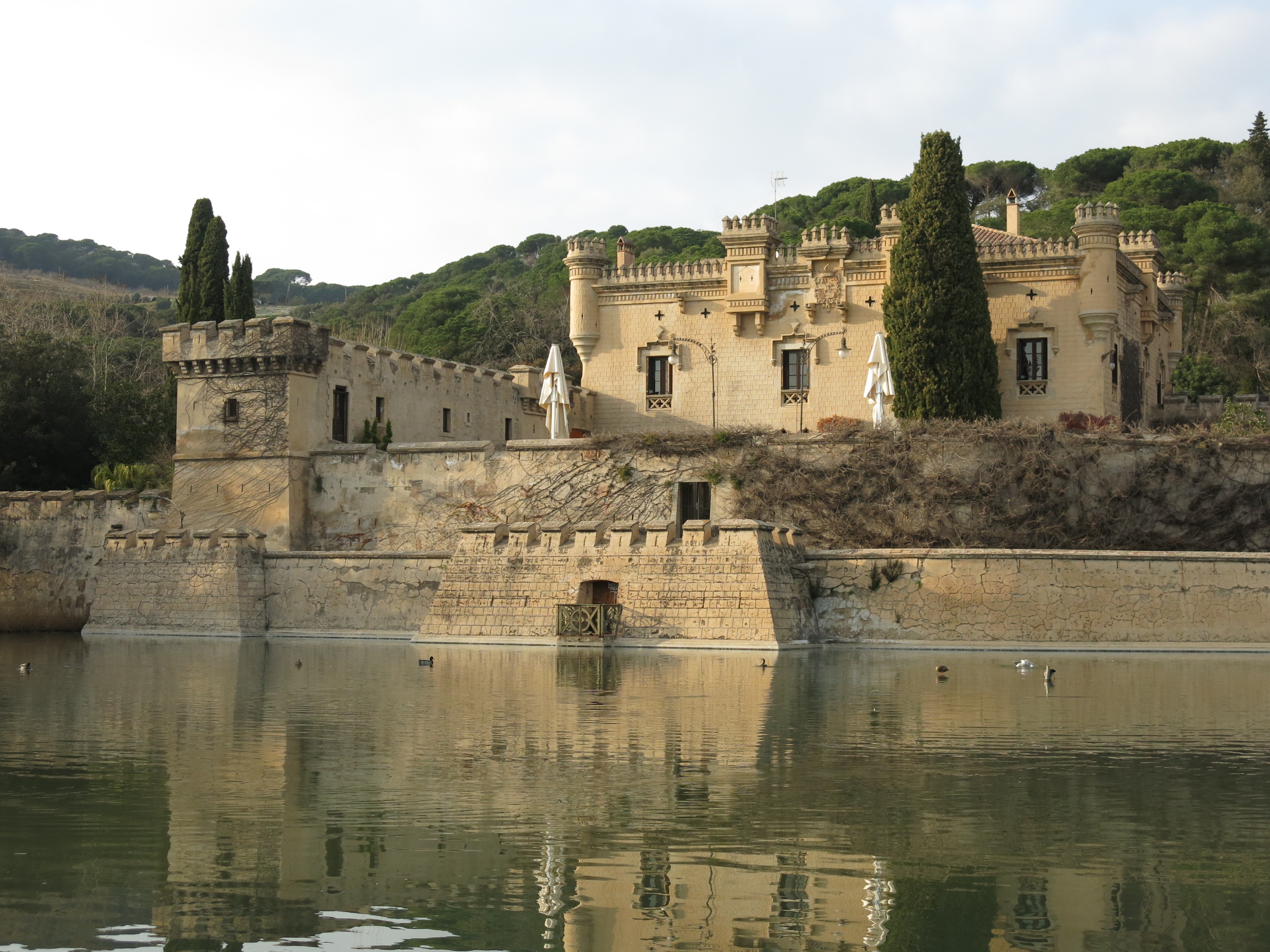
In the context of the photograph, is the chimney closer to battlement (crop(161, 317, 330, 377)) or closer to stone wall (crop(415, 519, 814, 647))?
battlement (crop(161, 317, 330, 377))

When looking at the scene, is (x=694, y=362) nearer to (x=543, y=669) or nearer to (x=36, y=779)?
(x=543, y=669)

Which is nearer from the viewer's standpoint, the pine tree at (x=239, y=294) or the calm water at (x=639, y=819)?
the calm water at (x=639, y=819)

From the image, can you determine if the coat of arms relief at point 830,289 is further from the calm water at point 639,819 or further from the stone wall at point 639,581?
the calm water at point 639,819

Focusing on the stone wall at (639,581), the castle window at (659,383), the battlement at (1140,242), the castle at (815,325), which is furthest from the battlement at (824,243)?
the stone wall at (639,581)

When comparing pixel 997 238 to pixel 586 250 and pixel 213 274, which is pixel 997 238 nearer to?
pixel 586 250

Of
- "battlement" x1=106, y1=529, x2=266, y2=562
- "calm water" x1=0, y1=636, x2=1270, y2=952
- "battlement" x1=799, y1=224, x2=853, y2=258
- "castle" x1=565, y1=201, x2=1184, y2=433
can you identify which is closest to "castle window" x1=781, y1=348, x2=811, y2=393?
"castle" x1=565, y1=201, x2=1184, y2=433

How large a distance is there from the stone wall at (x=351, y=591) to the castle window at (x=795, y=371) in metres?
10.8

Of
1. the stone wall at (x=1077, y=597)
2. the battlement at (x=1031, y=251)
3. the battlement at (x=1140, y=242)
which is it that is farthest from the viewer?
the battlement at (x=1140, y=242)

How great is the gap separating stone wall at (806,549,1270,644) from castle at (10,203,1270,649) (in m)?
0.04

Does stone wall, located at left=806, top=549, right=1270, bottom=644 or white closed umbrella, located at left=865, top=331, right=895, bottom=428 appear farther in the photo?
white closed umbrella, located at left=865, top=331, right=895, bottom=428

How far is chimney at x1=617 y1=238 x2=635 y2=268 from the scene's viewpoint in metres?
36.1

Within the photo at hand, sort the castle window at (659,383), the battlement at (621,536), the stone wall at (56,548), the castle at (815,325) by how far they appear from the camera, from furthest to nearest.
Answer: the castle window at (659,383)
the castle at (815,325)
the stone wall at (56,548)
the battlement at (621,536)

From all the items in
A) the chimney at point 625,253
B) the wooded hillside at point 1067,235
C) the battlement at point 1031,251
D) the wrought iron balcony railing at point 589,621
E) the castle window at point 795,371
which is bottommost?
the wrought iron balcony railing at point 589,621

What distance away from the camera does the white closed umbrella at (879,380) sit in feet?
91.6
